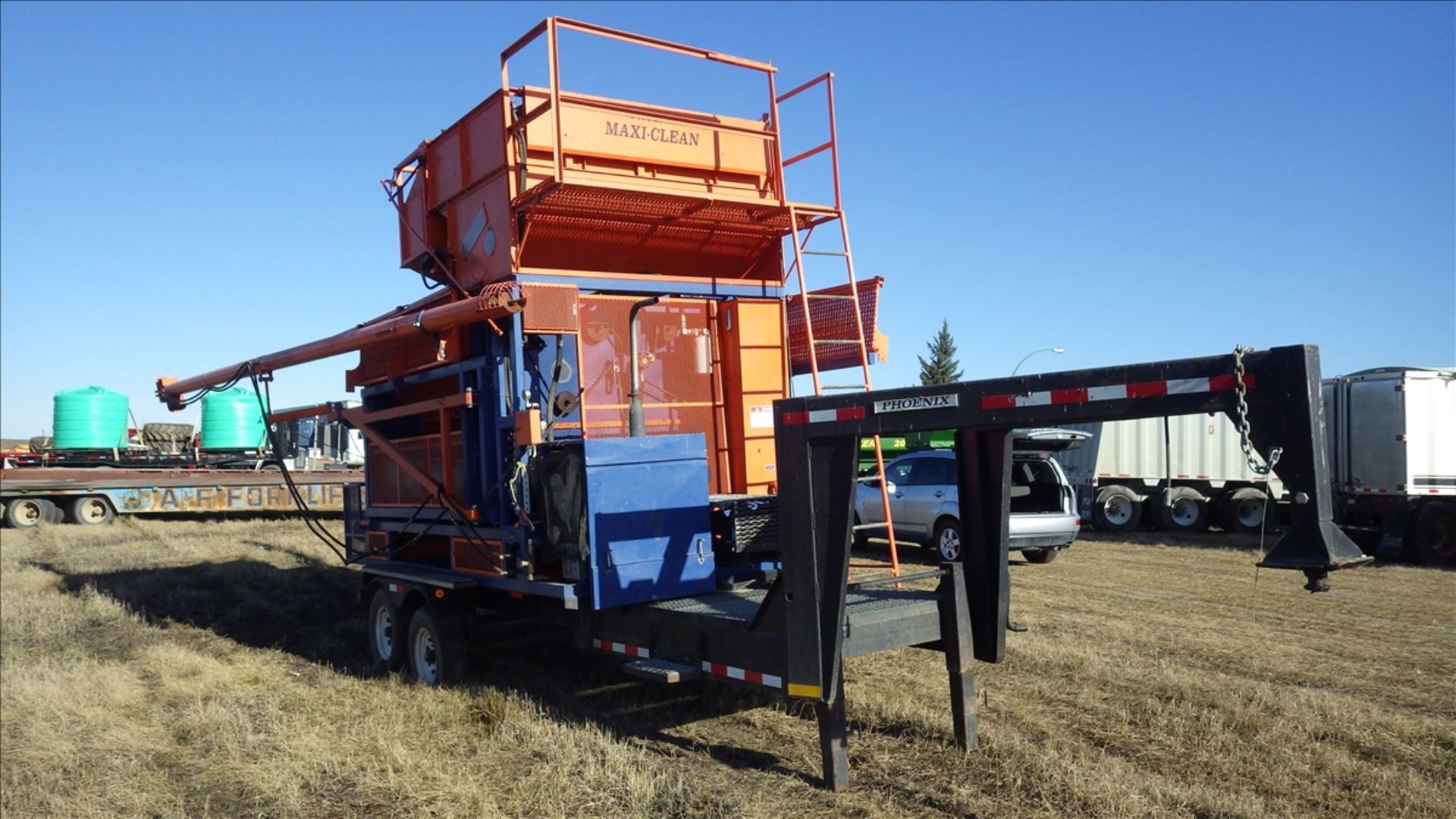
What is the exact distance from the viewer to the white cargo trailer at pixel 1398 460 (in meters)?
15.3

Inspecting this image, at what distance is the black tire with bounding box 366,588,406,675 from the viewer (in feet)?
28.3

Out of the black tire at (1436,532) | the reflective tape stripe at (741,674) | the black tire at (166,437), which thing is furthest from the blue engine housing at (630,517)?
the black tire at (166,437)

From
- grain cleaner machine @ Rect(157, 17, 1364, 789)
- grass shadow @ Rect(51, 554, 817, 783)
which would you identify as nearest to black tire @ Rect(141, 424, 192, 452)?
grass shadow @ Rect(51, 554, 817, 783)

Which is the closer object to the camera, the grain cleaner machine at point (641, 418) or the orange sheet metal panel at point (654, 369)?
the grain cleaner machine at point (641, 418)

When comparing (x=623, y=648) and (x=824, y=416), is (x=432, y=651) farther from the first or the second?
(x=824, y=416)

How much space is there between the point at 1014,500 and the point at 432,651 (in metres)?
8.67

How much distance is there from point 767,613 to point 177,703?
5.15 meters

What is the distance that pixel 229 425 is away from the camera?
29.3 meters

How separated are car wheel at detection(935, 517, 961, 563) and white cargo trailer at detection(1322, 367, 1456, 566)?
19.9ft

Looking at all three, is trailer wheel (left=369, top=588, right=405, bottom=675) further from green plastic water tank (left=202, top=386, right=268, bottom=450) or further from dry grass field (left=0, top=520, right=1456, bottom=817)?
green plastic water tank (left=202, top=386, right=268, bottom=450)

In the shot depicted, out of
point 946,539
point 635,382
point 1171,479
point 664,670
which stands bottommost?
point 946,539

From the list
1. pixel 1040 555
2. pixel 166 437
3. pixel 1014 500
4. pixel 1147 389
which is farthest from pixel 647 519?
pixel 166 437

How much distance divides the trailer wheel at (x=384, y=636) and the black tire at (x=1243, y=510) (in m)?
15.9

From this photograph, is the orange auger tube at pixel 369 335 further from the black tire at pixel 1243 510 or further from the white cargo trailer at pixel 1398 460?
the black tire at pixel 1243 510
